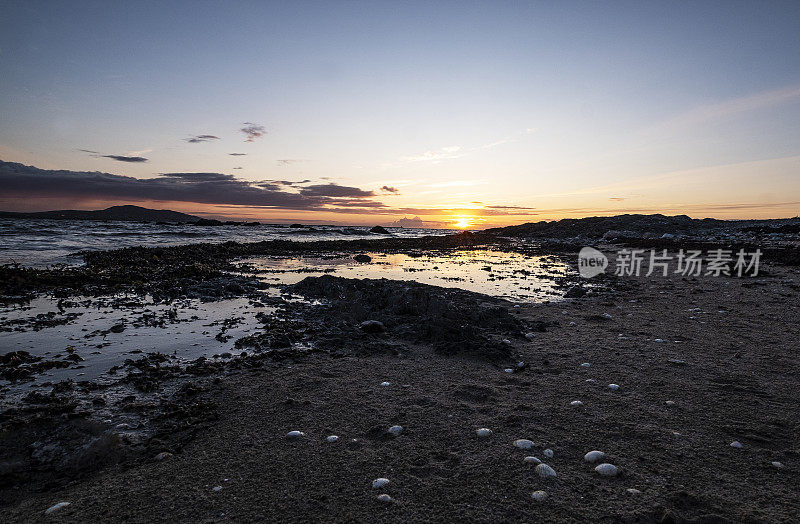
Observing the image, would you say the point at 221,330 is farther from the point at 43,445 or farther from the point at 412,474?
the point at 412,474

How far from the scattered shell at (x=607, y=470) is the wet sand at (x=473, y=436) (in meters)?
0.06

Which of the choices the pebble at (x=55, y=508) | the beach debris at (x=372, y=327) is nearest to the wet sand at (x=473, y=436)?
the pebble at (x=55, y=508)

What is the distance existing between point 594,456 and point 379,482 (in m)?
2.34

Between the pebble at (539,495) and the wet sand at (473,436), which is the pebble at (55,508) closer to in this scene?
the wet sand at (473,436)

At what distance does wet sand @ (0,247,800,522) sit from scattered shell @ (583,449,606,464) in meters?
0.11

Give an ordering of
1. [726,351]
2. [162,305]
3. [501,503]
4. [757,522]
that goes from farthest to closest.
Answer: [162,305] < [726,351] < [501,503] < [757,522]

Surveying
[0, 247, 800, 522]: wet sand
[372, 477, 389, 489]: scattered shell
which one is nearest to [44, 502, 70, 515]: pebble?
[0, 247, 800, 522]: wet sand

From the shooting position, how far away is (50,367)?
20.7ft

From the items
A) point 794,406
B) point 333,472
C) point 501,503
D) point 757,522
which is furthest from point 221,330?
point 794,406

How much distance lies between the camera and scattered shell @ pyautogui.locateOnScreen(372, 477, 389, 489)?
359 cm

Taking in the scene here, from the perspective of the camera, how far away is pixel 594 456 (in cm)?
396

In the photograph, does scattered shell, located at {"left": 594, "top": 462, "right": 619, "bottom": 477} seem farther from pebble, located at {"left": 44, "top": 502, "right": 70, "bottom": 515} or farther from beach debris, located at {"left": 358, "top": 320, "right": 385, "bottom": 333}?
beach debris, located at {"left": 358, "top": 320, "right": 385, "bottom": 333}

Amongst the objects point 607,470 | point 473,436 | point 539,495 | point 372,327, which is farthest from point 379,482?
point 372,327

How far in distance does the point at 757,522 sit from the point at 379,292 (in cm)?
926
